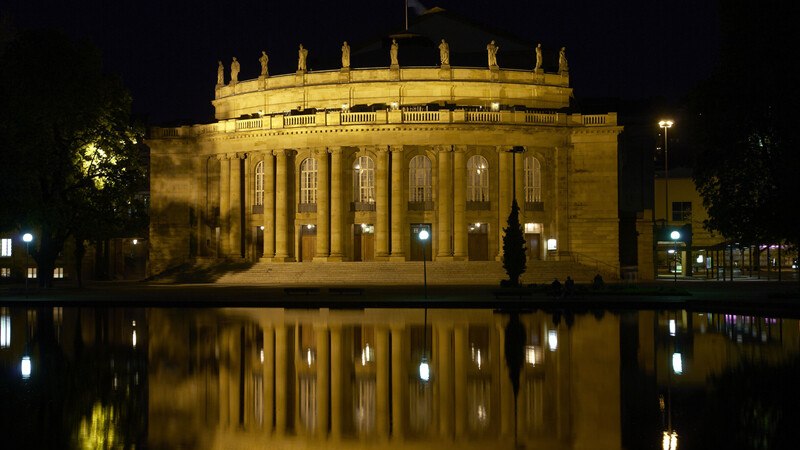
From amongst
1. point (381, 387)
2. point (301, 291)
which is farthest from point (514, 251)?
point (381, 387)

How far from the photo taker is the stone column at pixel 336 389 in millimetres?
16297

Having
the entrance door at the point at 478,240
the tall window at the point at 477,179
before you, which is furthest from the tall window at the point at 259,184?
the entrance door at the point at 478,240

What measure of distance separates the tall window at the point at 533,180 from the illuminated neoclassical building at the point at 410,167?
102 millimetres

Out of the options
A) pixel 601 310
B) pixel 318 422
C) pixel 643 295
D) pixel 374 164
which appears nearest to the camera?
pixel 318 422

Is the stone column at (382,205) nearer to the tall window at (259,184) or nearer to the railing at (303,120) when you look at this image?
the railing at (303,120)

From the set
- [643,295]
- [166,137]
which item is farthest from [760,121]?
[166,137]

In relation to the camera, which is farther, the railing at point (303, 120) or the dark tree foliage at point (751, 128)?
the railing at point (303, 120)

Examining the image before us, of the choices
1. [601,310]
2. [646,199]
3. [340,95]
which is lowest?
[601,310]

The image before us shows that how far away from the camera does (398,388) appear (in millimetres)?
20281

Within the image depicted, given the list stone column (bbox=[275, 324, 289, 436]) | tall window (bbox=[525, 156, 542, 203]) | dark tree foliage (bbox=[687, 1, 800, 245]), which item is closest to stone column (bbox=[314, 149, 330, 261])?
tall window (bbox=[525, 156, 542, 203])

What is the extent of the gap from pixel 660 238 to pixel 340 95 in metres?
29.0

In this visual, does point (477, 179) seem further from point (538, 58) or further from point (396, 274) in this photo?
point (396, 274)

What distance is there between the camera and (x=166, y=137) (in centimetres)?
8831

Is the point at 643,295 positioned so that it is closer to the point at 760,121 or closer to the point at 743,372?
the point at 760,121
